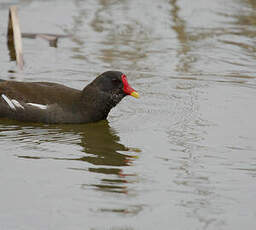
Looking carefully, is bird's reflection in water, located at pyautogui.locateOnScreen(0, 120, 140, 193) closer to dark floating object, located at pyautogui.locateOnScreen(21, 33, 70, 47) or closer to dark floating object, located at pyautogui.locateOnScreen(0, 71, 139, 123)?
dark floating object, located at pyautogui.locateOnScreen(0, 71, 139, 123)

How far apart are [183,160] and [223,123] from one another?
4.61 feet

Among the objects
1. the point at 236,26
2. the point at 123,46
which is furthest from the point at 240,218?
the point at 236,26

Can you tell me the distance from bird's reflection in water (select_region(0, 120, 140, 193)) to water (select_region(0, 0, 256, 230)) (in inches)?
0.4

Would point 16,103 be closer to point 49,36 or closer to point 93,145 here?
point 93,145

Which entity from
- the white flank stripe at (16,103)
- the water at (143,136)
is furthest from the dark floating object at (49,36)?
the white flank stripe at (16,103)

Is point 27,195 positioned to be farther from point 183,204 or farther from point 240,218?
point 240,218

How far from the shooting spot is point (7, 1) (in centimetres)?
1446

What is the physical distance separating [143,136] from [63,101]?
38.2 inches

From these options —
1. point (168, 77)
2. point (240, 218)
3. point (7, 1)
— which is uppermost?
point (7, 1)

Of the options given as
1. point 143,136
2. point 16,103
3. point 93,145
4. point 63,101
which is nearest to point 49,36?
point 16,103

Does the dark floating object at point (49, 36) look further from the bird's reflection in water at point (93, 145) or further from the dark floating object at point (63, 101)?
the bird's reflection in water at point (93, 145)

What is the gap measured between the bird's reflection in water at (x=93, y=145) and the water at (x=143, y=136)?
0.01m

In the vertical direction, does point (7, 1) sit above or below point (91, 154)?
above

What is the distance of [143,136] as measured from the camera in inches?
290
